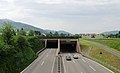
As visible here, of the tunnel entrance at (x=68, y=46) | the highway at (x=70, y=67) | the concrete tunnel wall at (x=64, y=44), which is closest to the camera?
the highway at (x=70, y=67)

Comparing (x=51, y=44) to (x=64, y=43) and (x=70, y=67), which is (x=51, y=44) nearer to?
(x=64, y=43)

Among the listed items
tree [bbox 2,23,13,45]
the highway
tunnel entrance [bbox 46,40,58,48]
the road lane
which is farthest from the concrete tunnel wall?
tree [bbox 2,23,13,45]

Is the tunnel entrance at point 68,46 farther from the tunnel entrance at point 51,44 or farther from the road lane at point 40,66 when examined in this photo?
the road lane at point 40,66

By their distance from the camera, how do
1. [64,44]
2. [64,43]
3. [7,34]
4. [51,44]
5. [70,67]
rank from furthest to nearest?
[51,44]
[64,44]
[64,43]
[70,67]
[7,34]

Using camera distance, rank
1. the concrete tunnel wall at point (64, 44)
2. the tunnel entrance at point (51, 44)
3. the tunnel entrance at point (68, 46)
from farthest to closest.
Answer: the tunnel entrance at point (51, 44) < the tunnel entrance at point (68, 46) < the concrete tunnel wall at point (64, 44)

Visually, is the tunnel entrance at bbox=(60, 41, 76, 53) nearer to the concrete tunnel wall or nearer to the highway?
the concrete tunnel wall

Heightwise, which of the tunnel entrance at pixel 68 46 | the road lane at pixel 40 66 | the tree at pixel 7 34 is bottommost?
the road lane at pixel 40 66

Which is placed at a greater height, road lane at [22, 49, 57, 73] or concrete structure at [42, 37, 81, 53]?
concrete structure at [42, 37, 81, 53]

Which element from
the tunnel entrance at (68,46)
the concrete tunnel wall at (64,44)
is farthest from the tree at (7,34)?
the tunnel entrance at (68,46)

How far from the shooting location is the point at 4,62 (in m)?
40.5

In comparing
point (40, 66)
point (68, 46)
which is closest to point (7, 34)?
point (40, 66)

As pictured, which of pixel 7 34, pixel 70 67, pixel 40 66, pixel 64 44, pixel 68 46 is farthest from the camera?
pixel 64 44

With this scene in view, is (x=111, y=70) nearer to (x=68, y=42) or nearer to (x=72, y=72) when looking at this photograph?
(x=72, y=72)

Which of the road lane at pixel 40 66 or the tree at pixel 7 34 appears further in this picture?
the tree at pixel 7 34
